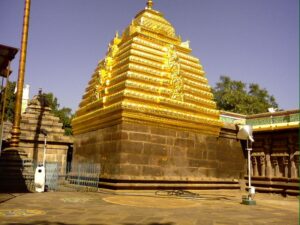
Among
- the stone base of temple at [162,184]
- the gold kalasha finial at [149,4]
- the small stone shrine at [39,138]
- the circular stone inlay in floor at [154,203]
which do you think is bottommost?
the circular stone inlay in floor at [154,203]

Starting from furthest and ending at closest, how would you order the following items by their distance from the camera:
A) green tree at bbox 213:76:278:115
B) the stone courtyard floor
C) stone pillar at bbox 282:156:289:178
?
green tree at bbox 213:76:278:115
stone pillar at bbox 282:156:289:178
the stone courtyard floor

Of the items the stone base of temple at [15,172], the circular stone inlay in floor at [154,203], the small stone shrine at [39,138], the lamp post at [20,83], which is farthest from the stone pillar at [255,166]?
the lamp post at [20,83]

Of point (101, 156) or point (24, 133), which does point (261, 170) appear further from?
point (24, 133)

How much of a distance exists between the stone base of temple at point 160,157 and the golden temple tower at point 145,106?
38 millimetres

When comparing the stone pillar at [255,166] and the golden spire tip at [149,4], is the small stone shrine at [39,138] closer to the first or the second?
the golden spire tip at [149,4]

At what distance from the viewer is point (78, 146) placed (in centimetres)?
1536

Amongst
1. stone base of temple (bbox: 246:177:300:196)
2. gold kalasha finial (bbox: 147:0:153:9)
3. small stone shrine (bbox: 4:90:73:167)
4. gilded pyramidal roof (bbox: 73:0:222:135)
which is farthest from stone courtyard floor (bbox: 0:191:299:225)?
gold kalasha finial (bbox: 147:0:153:9)

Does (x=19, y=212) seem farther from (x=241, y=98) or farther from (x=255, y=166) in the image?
(x=241, y=98)

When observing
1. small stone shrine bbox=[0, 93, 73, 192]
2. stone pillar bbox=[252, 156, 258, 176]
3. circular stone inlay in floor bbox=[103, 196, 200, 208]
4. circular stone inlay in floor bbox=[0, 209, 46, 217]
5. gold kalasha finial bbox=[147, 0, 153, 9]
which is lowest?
circular stone inlay in floor bbox=[103, 196, 200, 208]

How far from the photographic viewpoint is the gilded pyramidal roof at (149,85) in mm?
12594

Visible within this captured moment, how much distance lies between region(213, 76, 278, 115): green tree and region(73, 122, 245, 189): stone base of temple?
24.4 meters

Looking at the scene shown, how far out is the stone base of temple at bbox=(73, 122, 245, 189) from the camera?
1177cm

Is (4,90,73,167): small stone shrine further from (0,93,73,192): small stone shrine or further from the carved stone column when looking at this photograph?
the carved stone column

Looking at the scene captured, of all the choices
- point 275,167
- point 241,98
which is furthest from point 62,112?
point 275,167
